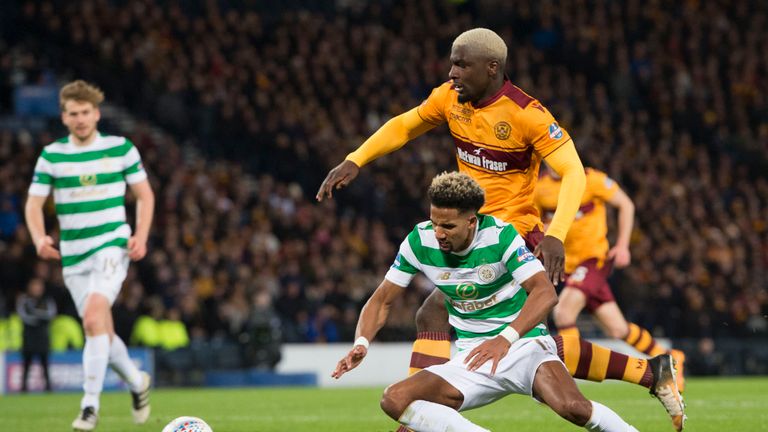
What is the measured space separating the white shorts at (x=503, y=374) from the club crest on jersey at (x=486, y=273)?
1.09ft

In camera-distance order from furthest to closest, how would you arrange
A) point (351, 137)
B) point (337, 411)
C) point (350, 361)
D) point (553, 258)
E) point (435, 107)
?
point (351, 137)
point (337, 411)
point (435, 107)
point (553, 258)
point (350, 361)

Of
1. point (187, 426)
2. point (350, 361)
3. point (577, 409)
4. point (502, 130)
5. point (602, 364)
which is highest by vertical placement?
point (502, 130)

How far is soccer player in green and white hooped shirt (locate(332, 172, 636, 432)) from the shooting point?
232 inches

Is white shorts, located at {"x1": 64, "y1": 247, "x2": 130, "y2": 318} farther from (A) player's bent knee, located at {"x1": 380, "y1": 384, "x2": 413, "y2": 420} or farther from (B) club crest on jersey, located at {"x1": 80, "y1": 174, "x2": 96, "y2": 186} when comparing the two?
(A) player's bent knee, located at {"x1": 380, "y1": 384, "x2": 413, "y2": 420}

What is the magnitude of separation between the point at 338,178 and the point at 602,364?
185cm

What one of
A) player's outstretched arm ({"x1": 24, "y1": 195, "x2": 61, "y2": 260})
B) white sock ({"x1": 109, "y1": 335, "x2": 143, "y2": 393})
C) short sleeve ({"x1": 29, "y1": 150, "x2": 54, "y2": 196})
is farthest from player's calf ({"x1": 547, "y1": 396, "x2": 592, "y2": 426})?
short sleeve ({"x1": 29, "y1": 150, "x2": 54, "y2": 196})

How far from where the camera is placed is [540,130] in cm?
688

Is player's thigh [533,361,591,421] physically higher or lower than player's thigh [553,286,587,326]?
higher

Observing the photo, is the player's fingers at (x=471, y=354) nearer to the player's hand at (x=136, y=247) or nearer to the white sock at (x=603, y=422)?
the white sock at (x=603, y=422)

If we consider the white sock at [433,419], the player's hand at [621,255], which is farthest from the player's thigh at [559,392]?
the player's hand at [621,255]

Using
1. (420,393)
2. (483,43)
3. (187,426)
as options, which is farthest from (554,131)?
(187,426)

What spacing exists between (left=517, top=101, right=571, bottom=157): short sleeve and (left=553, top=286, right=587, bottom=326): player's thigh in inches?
160

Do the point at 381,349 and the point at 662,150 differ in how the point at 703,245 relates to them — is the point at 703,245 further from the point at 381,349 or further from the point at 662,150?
the point at 381,349

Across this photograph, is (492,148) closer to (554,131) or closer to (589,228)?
(554,131)
